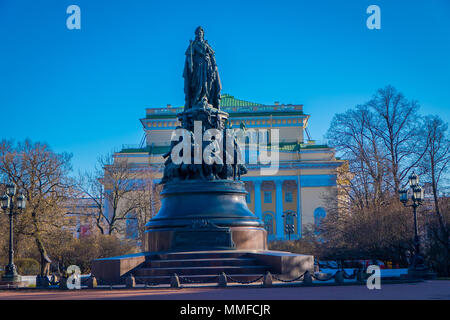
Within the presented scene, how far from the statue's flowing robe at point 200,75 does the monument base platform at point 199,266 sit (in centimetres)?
627

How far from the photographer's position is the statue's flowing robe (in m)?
22.0

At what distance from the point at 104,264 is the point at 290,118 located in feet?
229

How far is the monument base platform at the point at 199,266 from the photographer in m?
17.2

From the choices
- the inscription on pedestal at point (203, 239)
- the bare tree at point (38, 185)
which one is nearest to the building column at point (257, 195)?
the bare tree at point (38, 185)

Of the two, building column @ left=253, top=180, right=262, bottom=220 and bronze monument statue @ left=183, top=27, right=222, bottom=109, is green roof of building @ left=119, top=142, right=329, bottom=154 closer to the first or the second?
building column @ left=253, top=180, right=262, bottom=220

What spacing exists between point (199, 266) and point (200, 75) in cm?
757

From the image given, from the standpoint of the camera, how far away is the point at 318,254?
36.2m

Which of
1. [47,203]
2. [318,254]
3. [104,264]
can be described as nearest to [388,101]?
[318,254]

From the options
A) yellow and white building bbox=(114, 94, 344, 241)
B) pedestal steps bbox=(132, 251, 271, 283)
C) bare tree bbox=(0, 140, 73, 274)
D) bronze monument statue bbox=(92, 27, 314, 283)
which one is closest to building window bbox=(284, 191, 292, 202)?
yellow and white building bbox=(114, 94, 344, 241)

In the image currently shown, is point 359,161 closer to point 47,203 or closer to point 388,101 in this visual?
point 388,101

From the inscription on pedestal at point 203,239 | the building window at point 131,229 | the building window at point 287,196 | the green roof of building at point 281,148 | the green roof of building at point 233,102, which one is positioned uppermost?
the green roof of building at point 233,102

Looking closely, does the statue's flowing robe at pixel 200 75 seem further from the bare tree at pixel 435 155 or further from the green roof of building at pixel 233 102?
the green roof of building at pixel 233 102

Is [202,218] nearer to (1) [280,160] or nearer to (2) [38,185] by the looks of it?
(2) [38,185]

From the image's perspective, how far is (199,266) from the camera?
57.8 feet
